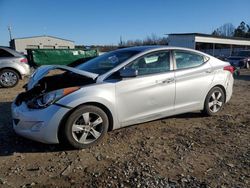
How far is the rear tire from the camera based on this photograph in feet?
34.4

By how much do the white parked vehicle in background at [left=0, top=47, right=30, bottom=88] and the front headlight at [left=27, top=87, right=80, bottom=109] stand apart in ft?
22.6

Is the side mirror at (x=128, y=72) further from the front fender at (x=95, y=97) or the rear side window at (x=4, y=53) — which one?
the rear side window at (x=4, y=53)

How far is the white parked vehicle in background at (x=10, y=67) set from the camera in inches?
412

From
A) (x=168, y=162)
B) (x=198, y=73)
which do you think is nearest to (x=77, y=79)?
(x=168, y=162)

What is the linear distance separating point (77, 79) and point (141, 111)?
1.21 m

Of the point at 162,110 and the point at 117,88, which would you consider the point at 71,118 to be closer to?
the point at 117,88

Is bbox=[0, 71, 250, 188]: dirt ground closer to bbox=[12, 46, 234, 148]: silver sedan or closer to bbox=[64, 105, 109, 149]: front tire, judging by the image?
bbox=[64, 105, 109, 149]: front tire

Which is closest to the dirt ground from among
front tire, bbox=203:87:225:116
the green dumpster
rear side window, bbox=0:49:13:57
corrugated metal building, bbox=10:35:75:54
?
front tire, bbox=203:87:225:116

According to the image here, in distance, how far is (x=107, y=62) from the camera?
205 inches

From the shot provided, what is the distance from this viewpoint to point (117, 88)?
15.1ft

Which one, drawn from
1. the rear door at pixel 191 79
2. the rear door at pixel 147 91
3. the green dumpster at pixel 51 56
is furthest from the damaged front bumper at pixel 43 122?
the green dumpster at pixel 51 56

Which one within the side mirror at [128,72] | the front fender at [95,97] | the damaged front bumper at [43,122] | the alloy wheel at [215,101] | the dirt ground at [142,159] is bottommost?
the dirt ground at [142,159]

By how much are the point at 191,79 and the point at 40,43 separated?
57789mm

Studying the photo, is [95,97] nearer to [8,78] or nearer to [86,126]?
[86,126]
